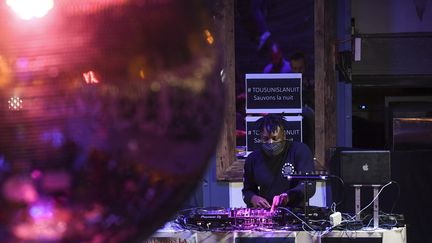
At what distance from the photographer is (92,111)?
0.48 metres

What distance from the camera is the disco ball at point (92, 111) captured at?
0.47m

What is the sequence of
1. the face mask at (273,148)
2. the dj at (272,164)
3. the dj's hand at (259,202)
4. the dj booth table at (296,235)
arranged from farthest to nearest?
1. the face mask at (273,148)
2. the dj at (272,164)
3. the dj's hand at (259,202)
4. the dj booth table at (296,235)

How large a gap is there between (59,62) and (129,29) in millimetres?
70

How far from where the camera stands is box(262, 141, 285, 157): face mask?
387cm

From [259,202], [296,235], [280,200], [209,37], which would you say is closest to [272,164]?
[259,202]

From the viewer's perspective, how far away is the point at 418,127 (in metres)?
4.92

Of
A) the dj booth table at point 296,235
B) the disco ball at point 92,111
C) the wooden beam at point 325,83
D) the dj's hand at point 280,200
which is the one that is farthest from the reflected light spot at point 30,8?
the wooden beam at point 325,83

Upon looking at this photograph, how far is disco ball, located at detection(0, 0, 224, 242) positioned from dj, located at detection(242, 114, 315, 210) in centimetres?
322

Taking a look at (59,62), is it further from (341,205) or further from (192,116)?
(341,205)

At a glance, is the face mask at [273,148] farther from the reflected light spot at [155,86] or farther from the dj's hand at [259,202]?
the reflected light spot at [155,86]

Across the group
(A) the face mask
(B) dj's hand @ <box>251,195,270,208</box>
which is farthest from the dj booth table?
(A) the face mask

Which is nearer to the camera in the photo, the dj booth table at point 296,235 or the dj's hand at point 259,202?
the dj booth table at point 296,235

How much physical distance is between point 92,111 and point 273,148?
346cm

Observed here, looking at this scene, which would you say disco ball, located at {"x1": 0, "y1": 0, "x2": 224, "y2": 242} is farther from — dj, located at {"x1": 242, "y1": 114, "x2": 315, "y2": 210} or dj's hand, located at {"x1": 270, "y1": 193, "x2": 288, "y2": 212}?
dj, located at {"x1": 242, "y1": 114, "x2": 315, "y2": 210}
